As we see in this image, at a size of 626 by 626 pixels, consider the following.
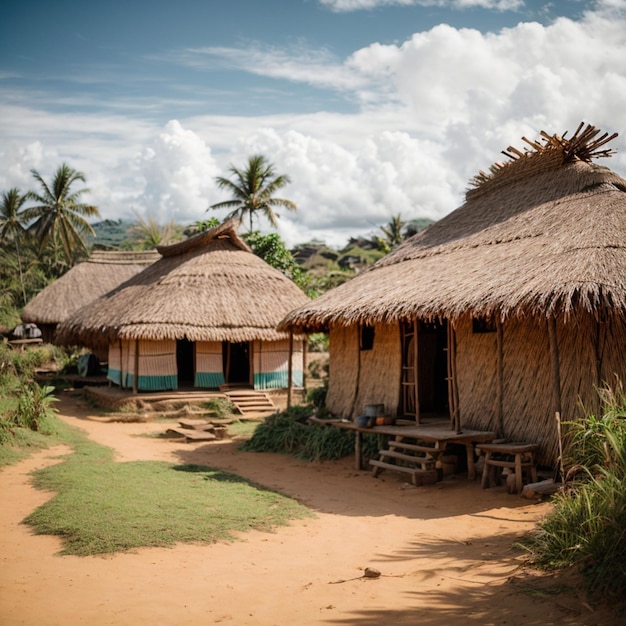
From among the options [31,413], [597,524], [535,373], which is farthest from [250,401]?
[597,524]

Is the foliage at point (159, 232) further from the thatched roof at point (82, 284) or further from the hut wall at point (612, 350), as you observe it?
the hut wall at point (612, 350)

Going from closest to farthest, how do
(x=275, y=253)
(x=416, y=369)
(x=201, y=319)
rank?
(x=416, y=369) → (x=201, y=319) → (x=275, y=253)

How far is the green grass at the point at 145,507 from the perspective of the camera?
6.34 meters

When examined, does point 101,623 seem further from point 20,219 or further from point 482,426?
point 20,219

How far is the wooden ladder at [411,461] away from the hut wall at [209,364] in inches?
321

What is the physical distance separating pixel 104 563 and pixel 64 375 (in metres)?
18.8

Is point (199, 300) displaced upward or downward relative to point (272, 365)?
upward

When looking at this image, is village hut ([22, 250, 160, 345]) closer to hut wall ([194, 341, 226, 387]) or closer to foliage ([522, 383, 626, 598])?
hut wall ([194, 341, 226, 387])

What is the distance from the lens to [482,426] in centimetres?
944

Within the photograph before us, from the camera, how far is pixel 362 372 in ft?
39.9

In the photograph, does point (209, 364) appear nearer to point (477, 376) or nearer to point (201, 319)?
point (201, 319)

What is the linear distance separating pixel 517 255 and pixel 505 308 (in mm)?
1787

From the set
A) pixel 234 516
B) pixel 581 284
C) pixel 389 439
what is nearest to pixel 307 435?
pixel 389 439

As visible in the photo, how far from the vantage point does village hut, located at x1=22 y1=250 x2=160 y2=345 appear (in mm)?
25156
